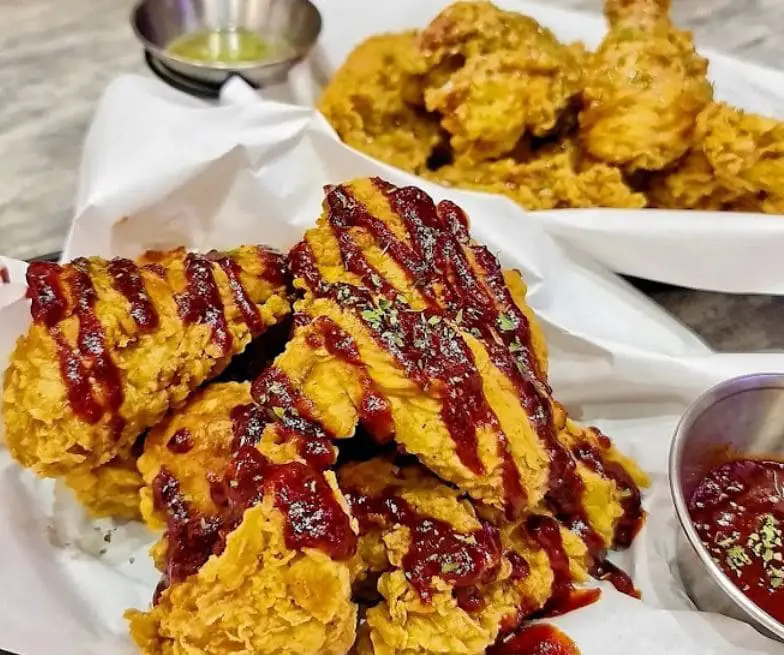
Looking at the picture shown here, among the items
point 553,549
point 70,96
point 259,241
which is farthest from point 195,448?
point 70,96

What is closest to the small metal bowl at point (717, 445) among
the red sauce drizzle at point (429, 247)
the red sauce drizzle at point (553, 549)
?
the red sauce drizzle at point (553, 549)

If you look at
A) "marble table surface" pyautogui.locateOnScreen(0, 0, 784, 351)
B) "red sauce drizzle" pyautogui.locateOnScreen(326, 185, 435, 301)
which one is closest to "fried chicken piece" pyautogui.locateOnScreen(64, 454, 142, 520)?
"red sauce drizzle" pyautogui.locateOnScreen(326, 185, 435, 301)

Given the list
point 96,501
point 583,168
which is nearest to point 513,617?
point 96,501

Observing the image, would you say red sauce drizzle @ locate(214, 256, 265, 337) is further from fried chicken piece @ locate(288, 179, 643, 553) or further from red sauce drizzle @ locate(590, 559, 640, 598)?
red sauce drizzle @ locate(590, 559, 640, 598)

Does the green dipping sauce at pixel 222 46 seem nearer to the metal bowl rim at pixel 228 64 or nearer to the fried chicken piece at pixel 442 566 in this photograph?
the metal bowl rim at pixel 228 64

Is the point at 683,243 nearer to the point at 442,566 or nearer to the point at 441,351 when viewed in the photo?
the point at 441,351

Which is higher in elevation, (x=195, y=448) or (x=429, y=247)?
(x=429, y=247)
